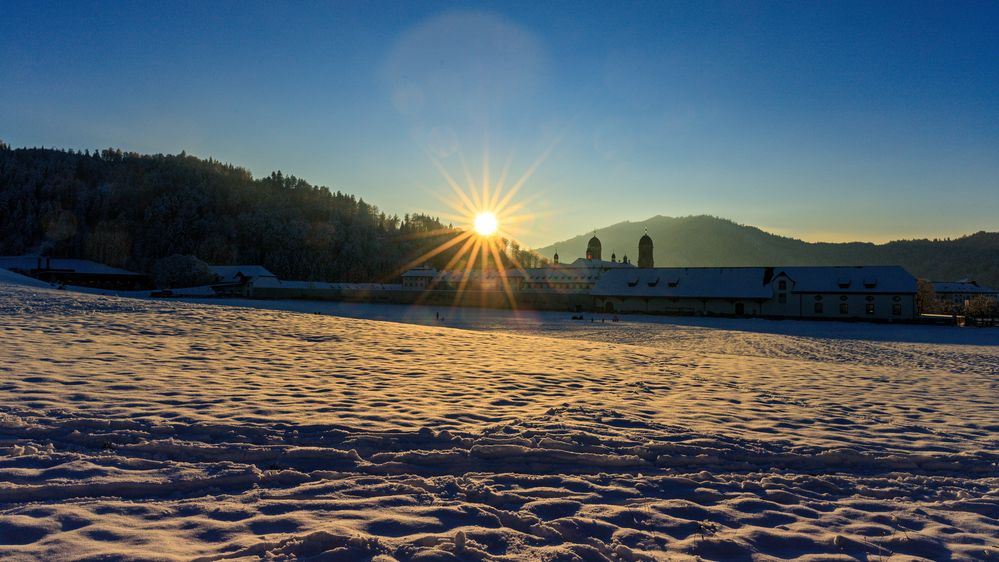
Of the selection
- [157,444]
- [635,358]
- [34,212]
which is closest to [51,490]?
[157,444]

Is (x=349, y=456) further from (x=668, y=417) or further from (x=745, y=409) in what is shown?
(x=745, y=409)

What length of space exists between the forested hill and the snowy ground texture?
530ft

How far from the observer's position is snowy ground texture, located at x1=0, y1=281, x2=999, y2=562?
4188 mm

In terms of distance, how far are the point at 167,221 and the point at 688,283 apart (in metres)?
183

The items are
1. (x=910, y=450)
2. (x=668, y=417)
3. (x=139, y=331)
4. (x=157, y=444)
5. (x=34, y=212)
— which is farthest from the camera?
(x=34, y=212)

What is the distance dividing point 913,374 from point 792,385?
21.6ft

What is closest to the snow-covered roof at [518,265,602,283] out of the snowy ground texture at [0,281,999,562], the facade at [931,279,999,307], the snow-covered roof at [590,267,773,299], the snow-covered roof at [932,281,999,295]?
the snow-covered roof at [590,267,773,299]

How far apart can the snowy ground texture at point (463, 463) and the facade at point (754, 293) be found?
1977 inches

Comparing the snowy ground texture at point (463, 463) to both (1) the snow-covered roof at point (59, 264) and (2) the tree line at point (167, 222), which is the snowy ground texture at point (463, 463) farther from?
(2) the tree line at point (167, 222)

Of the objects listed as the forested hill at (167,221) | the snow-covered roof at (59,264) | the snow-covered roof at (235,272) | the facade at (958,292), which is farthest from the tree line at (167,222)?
the facade at (958,292)

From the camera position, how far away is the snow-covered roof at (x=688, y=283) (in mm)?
60844

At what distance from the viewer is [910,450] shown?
23.5 feet

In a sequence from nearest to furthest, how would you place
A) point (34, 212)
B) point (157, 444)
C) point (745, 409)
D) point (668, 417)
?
point (157, 444) < point (668, 417) < point (745, 409) < point (34, 212)

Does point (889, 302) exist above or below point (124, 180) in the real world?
below
